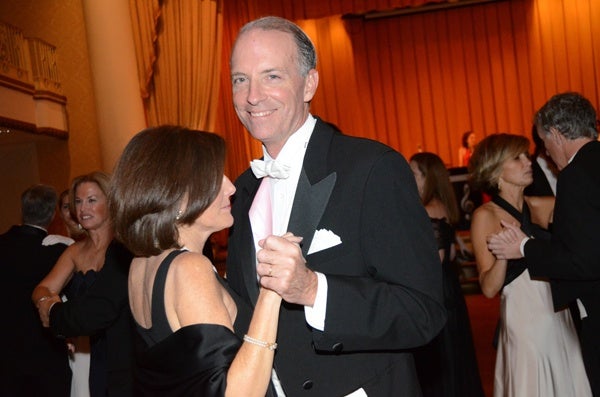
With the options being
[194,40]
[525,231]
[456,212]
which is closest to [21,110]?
[194,40]

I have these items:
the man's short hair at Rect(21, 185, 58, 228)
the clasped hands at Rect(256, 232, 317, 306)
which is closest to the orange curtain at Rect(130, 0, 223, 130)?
the man's short hair at Rect(21, 185, 58, 228)

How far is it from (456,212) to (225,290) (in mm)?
3571

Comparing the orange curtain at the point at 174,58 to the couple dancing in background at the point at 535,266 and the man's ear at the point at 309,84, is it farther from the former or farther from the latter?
the man's ear at the point at 309,84

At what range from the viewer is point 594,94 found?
17766mm

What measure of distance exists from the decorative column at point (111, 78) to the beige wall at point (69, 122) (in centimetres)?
200

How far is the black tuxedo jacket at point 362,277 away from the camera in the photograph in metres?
1.98

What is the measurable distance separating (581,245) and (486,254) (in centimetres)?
93

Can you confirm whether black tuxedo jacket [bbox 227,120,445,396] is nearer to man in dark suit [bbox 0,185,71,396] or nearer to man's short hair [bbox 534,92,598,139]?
man's short hair [bbox 534,92,598,139]

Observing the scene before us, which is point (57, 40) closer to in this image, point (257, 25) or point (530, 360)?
point (530, 360)

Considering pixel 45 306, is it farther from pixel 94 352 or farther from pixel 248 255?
pixel 248 255

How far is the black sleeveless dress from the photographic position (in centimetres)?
204

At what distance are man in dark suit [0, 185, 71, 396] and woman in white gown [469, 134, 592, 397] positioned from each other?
8.54 ft

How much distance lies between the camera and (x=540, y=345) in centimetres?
424


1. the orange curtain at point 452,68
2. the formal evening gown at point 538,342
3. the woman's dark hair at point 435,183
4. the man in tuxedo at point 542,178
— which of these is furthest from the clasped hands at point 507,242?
the orange curtain at point 452,68
